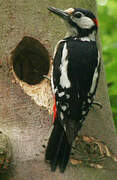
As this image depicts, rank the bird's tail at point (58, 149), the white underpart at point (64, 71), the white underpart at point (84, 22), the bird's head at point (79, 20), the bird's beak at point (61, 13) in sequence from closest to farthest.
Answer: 1. the bird's tail at point (58, 149)
2. the white underpart at point (64, 71)
3. the bird's beak at point (61, 13)
4. the bird's head at point (79, 20)
5. the white underpart at point (84, 22)

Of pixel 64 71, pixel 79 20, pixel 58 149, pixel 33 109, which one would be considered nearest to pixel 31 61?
pixel 79 20

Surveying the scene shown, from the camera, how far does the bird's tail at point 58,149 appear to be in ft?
11.0

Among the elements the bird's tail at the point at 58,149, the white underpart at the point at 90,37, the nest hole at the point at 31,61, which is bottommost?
the bird's tail at the point at 58,149

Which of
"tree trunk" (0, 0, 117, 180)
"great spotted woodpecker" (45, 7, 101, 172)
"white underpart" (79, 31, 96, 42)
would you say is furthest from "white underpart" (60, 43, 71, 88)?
"white underpart" (79, 31, 96, 42)

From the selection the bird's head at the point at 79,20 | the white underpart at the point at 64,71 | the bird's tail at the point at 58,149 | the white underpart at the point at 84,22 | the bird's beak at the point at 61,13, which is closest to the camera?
the bird's tail at the point at 58,149

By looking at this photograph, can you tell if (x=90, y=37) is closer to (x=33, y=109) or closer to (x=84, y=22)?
(x=84, y=22)

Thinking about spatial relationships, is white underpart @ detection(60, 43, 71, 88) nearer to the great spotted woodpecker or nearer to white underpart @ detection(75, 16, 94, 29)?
the great spotted woodpecker

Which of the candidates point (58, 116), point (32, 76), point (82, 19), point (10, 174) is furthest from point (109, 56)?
point (10, 174)

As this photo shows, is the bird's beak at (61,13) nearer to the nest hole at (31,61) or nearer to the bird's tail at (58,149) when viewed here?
the nest hole at (31,61)

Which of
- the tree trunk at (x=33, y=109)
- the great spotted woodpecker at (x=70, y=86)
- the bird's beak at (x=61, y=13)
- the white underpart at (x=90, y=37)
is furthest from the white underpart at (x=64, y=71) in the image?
the white underpart at (x=90, y=37)

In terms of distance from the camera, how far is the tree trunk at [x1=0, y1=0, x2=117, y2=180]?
11.1ft

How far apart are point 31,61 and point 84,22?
2.32ft

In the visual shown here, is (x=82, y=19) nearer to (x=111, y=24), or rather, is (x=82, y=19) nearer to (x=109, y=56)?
(x=109, y=56)

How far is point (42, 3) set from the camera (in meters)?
4.05
